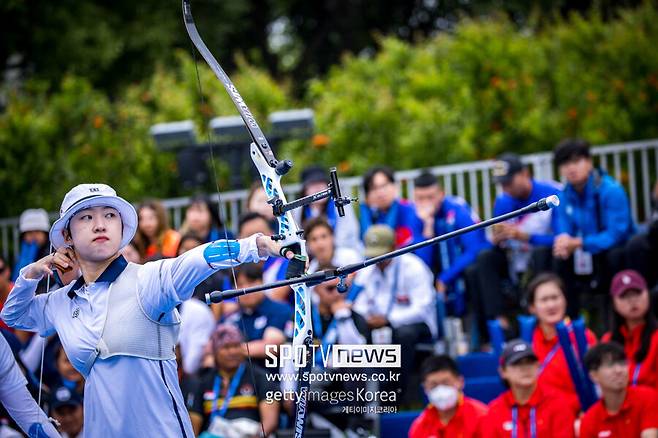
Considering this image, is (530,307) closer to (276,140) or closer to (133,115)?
(276,140)

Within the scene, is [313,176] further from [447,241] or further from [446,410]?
[446,410]

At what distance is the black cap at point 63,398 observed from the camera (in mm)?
9039

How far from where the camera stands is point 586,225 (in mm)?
9688

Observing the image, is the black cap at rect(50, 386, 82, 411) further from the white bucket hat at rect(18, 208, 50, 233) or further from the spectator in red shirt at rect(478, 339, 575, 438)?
the spectator in red shirt at rect(478, 339, 575, 438)

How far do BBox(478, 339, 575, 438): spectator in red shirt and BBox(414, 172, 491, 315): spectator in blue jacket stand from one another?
211 centimetres

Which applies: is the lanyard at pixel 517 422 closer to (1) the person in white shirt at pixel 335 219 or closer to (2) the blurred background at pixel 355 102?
(1) the person in white shirt at pixel 335 219

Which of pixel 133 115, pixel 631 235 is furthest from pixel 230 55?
pixel 631 235

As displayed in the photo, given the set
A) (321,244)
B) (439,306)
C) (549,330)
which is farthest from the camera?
(439,306)

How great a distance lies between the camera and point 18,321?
609 centimetres

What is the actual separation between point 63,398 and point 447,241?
3.22 m

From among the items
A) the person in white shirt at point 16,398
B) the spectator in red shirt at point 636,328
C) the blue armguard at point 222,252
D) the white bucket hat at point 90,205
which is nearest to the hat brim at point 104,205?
the white bucket hat at point 90,205

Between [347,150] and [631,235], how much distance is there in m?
4.62

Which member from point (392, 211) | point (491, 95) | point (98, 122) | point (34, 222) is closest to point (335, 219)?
point (392, 211)

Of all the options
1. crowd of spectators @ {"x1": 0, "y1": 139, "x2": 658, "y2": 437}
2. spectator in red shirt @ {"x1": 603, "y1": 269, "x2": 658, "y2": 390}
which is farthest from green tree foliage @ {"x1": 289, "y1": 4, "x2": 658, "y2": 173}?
spectator in red shirt @ {"x1": 603, "y1": 269, "x2": 658, "y2": 390}
